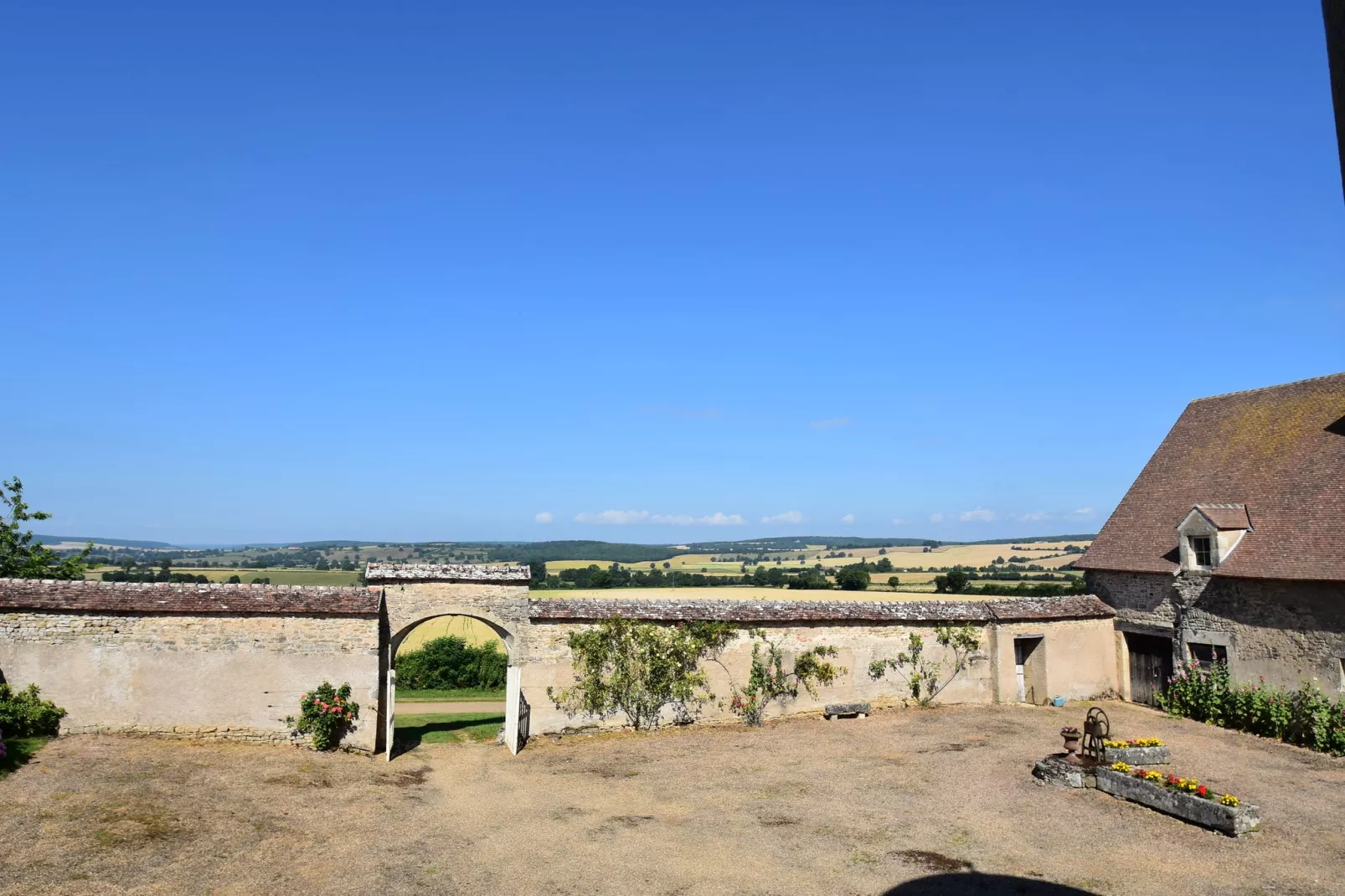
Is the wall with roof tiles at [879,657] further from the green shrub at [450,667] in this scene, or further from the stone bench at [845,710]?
the green shrub at [450,667]

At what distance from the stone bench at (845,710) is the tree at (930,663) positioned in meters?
0.89

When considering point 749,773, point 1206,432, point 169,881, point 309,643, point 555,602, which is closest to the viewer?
point 169,881

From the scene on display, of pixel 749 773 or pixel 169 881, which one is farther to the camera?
pixel 749 773

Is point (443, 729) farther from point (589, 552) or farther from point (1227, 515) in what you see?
point (589, 552)

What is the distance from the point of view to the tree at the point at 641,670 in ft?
62.8

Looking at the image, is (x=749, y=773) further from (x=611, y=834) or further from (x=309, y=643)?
(x=309, y=643)

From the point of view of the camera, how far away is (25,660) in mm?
16266

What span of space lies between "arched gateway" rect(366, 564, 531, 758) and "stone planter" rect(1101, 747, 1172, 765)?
11.3 m

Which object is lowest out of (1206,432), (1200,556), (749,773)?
(749,773)

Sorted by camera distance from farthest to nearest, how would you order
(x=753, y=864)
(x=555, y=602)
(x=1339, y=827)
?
(x=555, y=602) < (x=1339, y=827) < (x=753, y=864)

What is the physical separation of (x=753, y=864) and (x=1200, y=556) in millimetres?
14978

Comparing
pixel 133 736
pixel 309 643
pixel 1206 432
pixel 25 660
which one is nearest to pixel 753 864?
pixel 309 643

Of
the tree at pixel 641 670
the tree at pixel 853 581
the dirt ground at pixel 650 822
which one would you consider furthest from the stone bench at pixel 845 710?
the tree at pixel 853 581

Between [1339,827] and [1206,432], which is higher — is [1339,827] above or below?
below
